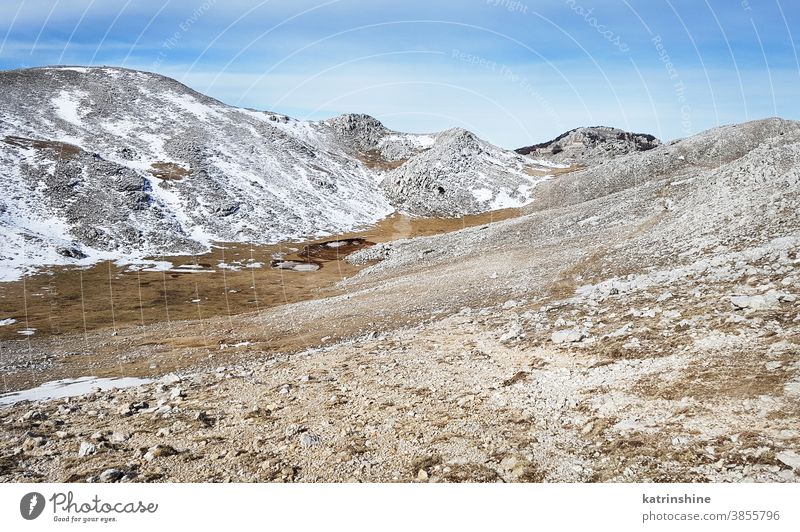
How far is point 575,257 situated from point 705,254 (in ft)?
31.8

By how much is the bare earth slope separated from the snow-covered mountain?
49.7 m

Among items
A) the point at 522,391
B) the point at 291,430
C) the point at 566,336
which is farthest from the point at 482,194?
the point at 291,430

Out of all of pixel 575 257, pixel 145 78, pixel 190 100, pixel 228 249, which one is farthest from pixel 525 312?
pixel 145 78

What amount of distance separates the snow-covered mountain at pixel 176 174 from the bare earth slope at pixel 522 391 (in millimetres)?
49664

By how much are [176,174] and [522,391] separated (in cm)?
9527

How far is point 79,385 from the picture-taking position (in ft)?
72.9

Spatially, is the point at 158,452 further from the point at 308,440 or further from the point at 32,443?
the point at 32,443

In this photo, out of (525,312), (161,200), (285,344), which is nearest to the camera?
(525,312)

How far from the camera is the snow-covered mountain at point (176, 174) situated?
71.1 m

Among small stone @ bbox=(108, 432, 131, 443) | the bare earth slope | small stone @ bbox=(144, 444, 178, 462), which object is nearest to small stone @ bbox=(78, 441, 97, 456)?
the bare earth slope

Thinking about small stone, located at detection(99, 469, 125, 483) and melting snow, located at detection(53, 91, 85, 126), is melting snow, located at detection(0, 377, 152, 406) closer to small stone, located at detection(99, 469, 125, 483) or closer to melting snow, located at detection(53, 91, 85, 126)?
small stone, located at detection(99, 469, 125, 483)

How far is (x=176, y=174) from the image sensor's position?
93.2m

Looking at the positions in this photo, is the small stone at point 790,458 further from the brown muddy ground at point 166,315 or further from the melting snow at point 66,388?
the melting snow at point 66,388
